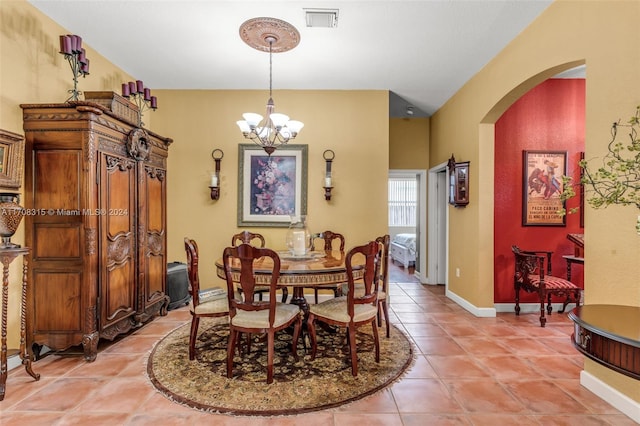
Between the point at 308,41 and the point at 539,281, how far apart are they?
3538 millimetres

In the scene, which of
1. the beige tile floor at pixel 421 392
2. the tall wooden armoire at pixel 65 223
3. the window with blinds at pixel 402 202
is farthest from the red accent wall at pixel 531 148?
the window with blinds at pixel 402 202

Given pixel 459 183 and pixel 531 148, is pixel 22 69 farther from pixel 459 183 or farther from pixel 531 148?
pixel 531 148

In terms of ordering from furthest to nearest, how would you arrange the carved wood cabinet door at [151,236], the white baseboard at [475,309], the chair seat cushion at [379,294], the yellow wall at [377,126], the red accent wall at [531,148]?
the red accent wall at [531,148]
the white baseboard at [475,309]
the carved wood cabinet door at [151,236]
the chair seat cushion at [379,294]
the yellow wall at [377,126]

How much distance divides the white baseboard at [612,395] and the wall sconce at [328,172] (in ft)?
10.2

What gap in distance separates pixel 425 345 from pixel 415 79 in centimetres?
311

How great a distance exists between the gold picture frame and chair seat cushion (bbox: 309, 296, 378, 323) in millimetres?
2470

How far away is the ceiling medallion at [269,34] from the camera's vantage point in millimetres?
2867

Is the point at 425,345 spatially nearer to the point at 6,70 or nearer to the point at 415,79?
the point at 415,79

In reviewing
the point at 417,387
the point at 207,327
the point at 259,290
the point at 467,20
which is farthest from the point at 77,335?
the point at 467,20

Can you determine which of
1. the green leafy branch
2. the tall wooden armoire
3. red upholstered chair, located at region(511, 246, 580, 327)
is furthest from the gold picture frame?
red upholstered chair, located at region(511, 246, 580, 327)

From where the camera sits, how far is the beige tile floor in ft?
6.57

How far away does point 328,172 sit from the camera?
4.57m

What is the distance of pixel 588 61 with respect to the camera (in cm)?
238

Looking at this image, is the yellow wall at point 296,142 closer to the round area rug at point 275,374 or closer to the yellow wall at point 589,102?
the yellow wall at point 589,102
